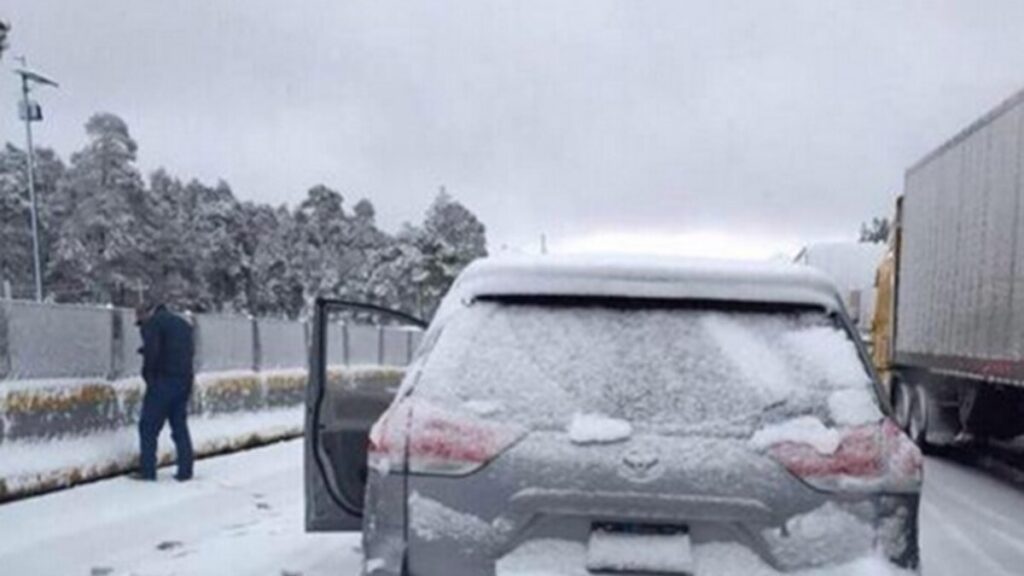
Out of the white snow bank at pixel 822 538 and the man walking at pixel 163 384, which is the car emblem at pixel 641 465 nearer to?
the white snow bank at pixel 822 538

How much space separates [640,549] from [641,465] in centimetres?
24

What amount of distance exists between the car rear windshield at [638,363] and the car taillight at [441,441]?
0.04 metres

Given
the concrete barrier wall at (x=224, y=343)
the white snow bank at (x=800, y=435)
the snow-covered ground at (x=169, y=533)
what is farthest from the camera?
the concrete barrier wall at (x=224, y=343)

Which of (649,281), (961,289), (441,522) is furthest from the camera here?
(961,289)

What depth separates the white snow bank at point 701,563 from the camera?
11.0 ft

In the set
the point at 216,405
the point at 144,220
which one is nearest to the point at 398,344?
the point at 216,405

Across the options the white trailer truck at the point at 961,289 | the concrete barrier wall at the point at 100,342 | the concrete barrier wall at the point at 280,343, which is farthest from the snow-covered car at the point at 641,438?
the concrete barrier wall at the point at 280,343

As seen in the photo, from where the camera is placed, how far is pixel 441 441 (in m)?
3.47

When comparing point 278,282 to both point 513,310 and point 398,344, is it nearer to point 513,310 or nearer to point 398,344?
point 398,344

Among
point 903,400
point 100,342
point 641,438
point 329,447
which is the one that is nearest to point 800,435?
point 641,438

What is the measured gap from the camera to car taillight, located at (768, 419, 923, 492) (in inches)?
134

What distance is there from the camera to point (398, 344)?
25.8 meters

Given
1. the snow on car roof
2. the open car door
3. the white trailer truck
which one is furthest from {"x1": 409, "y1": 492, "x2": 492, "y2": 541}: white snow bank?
the white trailer truck

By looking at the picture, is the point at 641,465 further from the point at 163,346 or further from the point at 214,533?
the point at 163,346
